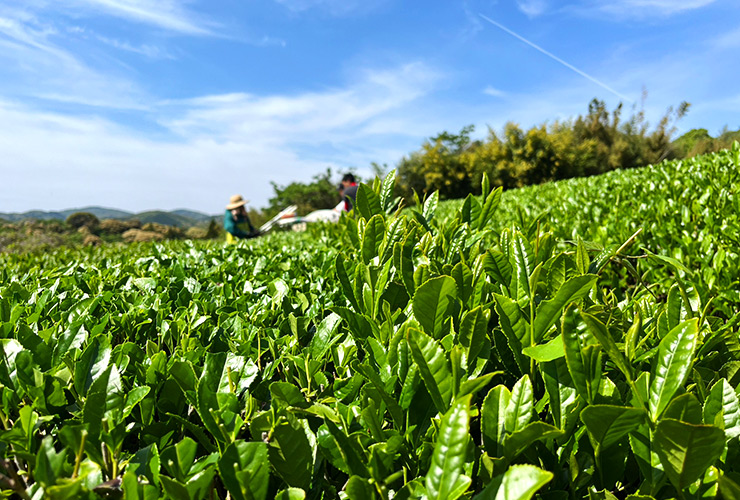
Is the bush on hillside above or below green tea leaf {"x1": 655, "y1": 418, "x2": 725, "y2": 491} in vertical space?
above

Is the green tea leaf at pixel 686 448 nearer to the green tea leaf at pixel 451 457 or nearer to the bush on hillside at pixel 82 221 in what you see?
the green tea leaf at pixel 451 457


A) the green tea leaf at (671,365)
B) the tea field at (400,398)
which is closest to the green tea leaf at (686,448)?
the tea field at (400,398)

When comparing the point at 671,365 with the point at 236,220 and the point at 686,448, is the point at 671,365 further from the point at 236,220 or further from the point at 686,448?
Answer: the point at 236,220

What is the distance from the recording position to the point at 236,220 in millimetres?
14328

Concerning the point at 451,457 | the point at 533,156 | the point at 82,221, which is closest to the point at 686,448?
the point at 451,457

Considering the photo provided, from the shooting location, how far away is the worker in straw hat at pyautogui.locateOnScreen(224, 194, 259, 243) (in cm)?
1366

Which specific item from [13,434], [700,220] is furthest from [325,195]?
[13,434]

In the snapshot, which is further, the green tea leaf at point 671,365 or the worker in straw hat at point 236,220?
the worker in straw hat at point 236,220

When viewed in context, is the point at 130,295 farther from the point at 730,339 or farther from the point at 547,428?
the point at 730,339

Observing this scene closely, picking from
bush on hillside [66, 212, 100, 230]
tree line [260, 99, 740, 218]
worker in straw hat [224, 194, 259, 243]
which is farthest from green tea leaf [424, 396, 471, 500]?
bush on hillside [66, 212, 100, 230]

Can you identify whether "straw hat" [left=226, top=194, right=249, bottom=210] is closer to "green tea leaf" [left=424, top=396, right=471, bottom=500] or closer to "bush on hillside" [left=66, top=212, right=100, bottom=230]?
"green tea leaf" [left=424, top=396, right=471, bottom=500]

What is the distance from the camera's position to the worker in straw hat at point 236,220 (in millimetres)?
13664

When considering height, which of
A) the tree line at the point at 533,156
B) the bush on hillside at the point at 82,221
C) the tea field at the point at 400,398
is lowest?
the tea field at the point at 400,398

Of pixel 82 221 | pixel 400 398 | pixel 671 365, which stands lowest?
pixel 400 398
